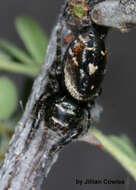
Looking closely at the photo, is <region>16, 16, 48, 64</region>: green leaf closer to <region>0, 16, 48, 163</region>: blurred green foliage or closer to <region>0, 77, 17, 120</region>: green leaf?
<region>0, 16, 48, 163</region>: blurred green foliage

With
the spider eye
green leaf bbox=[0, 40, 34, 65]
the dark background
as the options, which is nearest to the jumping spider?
the spider eye

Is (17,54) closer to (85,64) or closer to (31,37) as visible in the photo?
(31,37)

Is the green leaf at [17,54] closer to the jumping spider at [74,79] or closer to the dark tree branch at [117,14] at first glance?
the jumping spider at [74,79]

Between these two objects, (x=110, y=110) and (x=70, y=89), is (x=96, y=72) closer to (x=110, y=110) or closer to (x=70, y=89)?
(x=70, y=89)

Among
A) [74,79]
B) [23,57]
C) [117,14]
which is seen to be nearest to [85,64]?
[74,79]

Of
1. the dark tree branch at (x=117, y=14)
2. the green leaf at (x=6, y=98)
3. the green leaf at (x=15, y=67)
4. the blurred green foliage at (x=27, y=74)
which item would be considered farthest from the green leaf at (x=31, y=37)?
the dark tree branch at (x=117, y=14)

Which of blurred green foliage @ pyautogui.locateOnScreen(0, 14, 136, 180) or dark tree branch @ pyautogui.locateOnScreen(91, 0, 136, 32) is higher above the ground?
dark tree branch @ pyautogui.locateOnScreen(91, 0, 136, 32)
